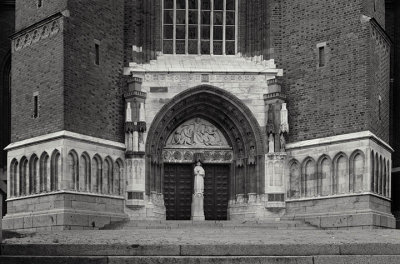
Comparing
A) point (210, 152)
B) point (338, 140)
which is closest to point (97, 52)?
point (210, 152)

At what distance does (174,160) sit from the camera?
30.9m

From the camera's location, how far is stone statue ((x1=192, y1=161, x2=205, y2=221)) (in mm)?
30109

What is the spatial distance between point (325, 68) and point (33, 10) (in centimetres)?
1036

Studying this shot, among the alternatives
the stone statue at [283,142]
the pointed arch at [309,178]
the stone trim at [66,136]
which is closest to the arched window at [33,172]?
the stone trim at [66,136]

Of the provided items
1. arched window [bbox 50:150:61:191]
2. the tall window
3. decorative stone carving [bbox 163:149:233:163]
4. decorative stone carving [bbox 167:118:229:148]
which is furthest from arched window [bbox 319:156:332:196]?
arched window [bbox 50:150:61:191]

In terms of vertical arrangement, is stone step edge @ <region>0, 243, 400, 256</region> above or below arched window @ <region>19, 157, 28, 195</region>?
below

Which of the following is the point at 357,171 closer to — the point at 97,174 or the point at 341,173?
the point at 341,173

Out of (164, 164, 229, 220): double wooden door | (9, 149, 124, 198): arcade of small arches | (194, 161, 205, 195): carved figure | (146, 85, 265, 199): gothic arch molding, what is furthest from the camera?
(164, 164, 229, 220): double wooden door

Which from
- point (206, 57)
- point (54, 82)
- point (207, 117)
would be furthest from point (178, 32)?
point (54, 82)

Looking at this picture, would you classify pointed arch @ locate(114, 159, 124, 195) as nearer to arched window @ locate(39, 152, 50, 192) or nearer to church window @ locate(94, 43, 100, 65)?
arched window @ locate(39, 152, 50, 192)

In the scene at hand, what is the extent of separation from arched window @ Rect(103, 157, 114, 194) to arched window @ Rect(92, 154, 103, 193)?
0.72 feet

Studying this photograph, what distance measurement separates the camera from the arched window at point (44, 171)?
27656mm

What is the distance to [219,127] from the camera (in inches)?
1232

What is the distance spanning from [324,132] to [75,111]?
857 centimetres
